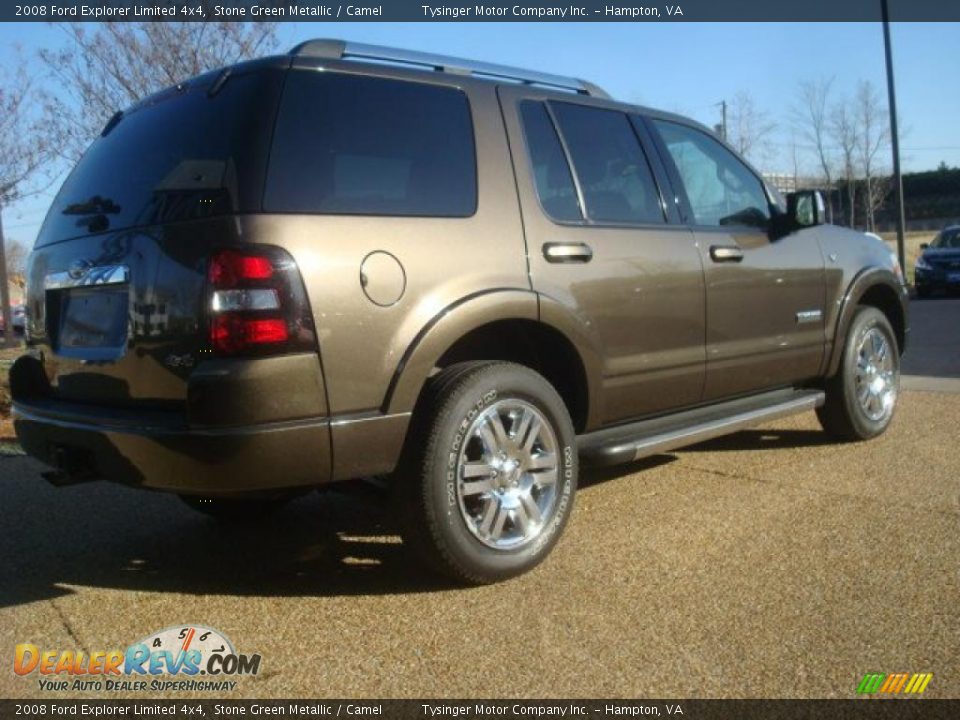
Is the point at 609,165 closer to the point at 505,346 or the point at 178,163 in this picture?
the point at 505,346

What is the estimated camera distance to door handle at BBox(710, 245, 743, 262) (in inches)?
183

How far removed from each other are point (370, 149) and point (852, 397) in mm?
3650

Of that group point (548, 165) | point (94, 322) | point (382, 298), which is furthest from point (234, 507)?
point (548, 165)

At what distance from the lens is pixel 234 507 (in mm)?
4395

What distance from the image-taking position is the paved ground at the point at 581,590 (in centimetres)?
279

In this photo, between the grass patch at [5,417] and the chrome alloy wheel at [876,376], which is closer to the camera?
the chrome alloy wheel at [876,376]

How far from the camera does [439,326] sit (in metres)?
3.35

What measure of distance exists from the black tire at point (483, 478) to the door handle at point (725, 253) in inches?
55.7

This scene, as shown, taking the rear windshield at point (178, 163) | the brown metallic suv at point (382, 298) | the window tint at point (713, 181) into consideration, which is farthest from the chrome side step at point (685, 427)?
the rear windshield at point (178, 163)

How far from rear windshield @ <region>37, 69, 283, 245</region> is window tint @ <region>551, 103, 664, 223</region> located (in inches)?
59.4

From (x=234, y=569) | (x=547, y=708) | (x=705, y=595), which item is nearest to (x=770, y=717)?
(x=547, y=708)

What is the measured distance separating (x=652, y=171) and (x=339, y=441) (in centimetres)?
230

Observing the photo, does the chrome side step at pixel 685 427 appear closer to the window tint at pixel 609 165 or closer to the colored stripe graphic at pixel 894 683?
the window tint at pixel 609 165

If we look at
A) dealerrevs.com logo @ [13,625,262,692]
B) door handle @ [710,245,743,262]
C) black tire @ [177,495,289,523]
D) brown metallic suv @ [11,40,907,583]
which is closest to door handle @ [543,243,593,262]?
brown metallic suv @ [11,40,907,583]
